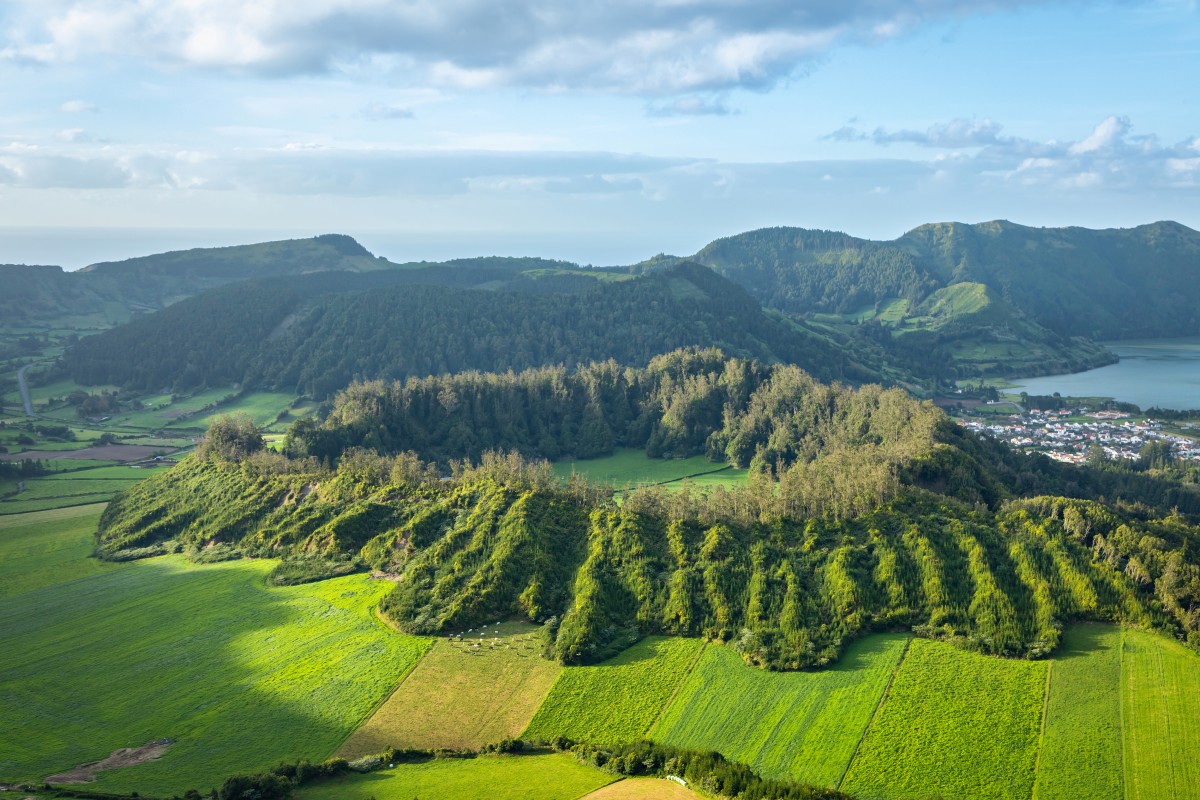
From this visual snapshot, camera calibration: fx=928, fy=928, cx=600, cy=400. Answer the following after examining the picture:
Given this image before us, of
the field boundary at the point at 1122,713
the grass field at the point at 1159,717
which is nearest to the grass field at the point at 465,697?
the field boundary at the point at 1122,713

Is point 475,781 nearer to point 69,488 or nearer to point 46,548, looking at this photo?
point 46,548

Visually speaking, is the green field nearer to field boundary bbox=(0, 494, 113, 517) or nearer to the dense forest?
the dense forest

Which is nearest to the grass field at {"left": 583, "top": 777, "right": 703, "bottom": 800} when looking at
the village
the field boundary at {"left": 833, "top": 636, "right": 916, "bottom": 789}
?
the field boundary at {"left": 833, "top": 636, "right": 916, "bottom": 789}

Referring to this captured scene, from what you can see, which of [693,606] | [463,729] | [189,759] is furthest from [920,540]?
[189,759]

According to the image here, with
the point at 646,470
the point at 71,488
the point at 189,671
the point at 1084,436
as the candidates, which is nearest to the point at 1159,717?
the point at 189,671

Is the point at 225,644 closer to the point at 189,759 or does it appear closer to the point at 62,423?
the point at 189,759

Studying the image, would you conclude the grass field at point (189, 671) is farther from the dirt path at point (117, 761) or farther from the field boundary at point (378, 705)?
the dirt path at point (117, 761)

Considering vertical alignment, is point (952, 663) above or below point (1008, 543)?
below
